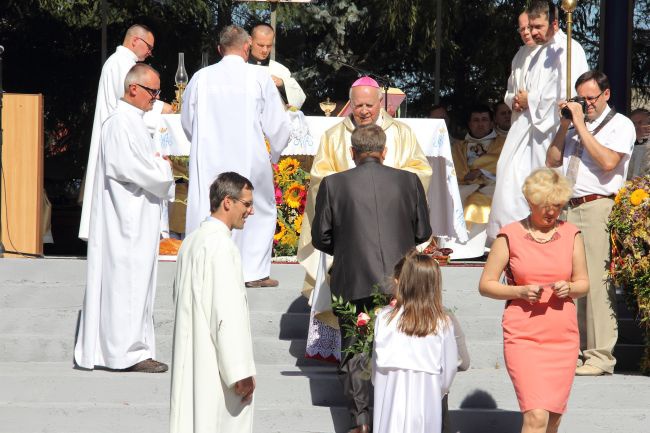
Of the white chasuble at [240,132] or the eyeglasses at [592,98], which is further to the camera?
the white chasuble at [240,132]

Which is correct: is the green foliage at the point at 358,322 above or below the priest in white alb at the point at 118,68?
below

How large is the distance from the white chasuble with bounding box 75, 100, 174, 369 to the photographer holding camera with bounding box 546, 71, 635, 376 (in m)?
2.46

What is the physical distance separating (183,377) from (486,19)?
906 centimetres

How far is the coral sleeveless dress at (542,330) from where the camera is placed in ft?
22.0

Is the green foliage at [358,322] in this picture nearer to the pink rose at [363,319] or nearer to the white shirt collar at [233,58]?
the pink rose at [363,319]

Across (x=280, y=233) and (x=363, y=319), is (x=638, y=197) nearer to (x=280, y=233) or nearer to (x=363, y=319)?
(x=363, y=319)

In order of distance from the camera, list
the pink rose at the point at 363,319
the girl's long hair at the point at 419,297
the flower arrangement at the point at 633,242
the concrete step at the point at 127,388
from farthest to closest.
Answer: the flower arrangement at the point at 633,242 → the concrete step at the point at 127,388 → the pink rose at the point at 363,319 → the girl's long hair at the point at 419,297

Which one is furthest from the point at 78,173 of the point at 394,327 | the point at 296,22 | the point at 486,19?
the point at 394,327

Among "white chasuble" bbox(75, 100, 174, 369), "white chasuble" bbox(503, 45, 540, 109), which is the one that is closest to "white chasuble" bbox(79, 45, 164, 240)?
"white chasuble" bbox(75, 100, 174, 369)

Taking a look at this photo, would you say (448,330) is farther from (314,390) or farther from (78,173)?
(78,173)

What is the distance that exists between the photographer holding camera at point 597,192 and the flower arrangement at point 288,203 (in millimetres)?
2970

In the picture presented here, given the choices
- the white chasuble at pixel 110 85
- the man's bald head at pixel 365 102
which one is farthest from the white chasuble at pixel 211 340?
the white chasuble at pixel 110 85

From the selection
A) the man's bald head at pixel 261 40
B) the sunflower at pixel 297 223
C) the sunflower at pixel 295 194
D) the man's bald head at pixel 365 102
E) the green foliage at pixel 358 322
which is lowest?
the green foliage at pixel 358 322

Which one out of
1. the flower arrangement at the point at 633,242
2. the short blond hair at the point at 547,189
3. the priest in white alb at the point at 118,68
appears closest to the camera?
the short blond hair at the point at 547,189
